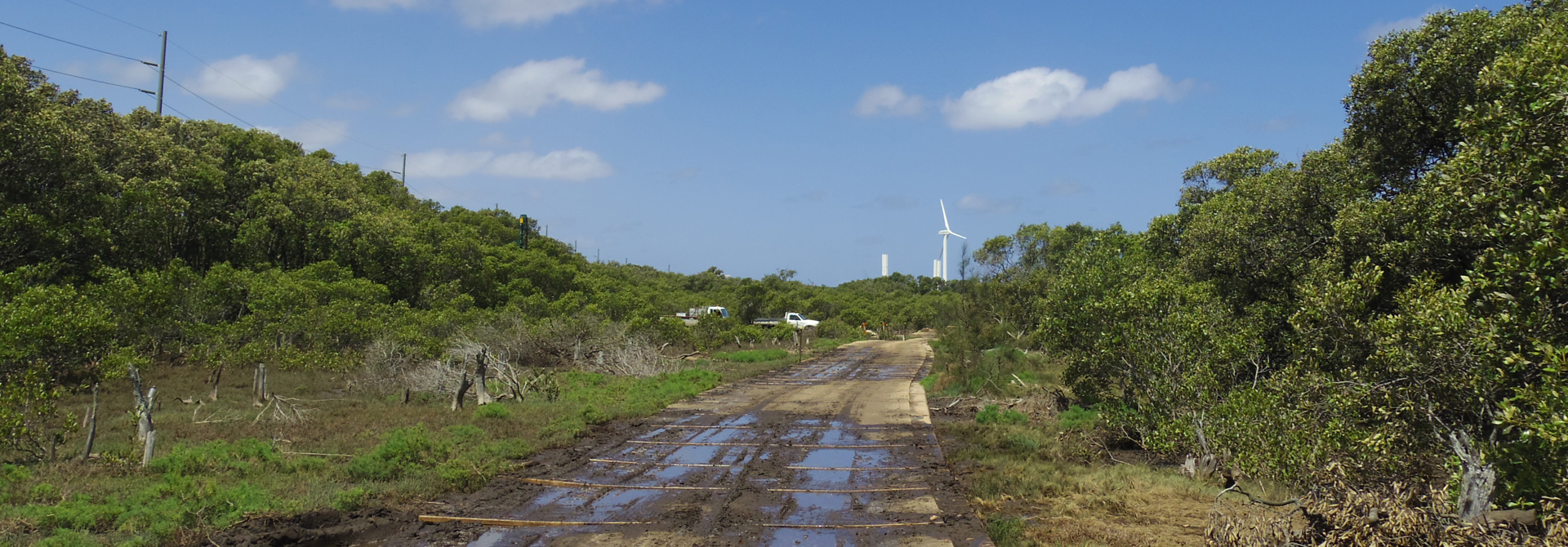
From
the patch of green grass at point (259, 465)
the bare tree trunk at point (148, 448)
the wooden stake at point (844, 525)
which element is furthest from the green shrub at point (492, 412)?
the wooden stake at point (844, 525)

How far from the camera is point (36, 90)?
76.6 feet

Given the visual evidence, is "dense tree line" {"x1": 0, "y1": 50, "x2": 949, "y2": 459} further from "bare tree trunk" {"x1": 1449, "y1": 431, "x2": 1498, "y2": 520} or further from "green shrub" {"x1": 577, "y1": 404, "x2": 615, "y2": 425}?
"bare tree trunk" {"x1": 1449, "y1": 431, "x2": 1498, "y2": 520}

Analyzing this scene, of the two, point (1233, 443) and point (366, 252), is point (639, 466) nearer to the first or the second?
point (1233, 443)

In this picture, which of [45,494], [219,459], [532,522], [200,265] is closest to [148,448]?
[219,459]

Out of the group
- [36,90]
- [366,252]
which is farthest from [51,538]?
[366,252]

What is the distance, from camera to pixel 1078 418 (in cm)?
1791

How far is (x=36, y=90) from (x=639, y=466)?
22.3 m

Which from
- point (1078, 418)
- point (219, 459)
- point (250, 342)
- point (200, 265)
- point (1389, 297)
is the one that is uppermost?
point (200, 265)

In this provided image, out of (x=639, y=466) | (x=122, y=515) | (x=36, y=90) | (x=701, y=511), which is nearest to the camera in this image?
(x=122, y=515)

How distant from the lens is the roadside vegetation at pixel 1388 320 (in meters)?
6.28

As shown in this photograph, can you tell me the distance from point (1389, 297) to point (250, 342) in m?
21.5

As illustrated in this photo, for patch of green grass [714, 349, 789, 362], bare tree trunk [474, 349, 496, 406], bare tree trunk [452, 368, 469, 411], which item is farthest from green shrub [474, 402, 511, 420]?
patch of green grass [714, 349, 789, 362]

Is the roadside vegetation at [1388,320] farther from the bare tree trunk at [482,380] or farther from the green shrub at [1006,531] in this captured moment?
the bare tree trunk at [482,380]

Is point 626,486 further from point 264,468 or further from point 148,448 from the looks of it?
point 148,448
